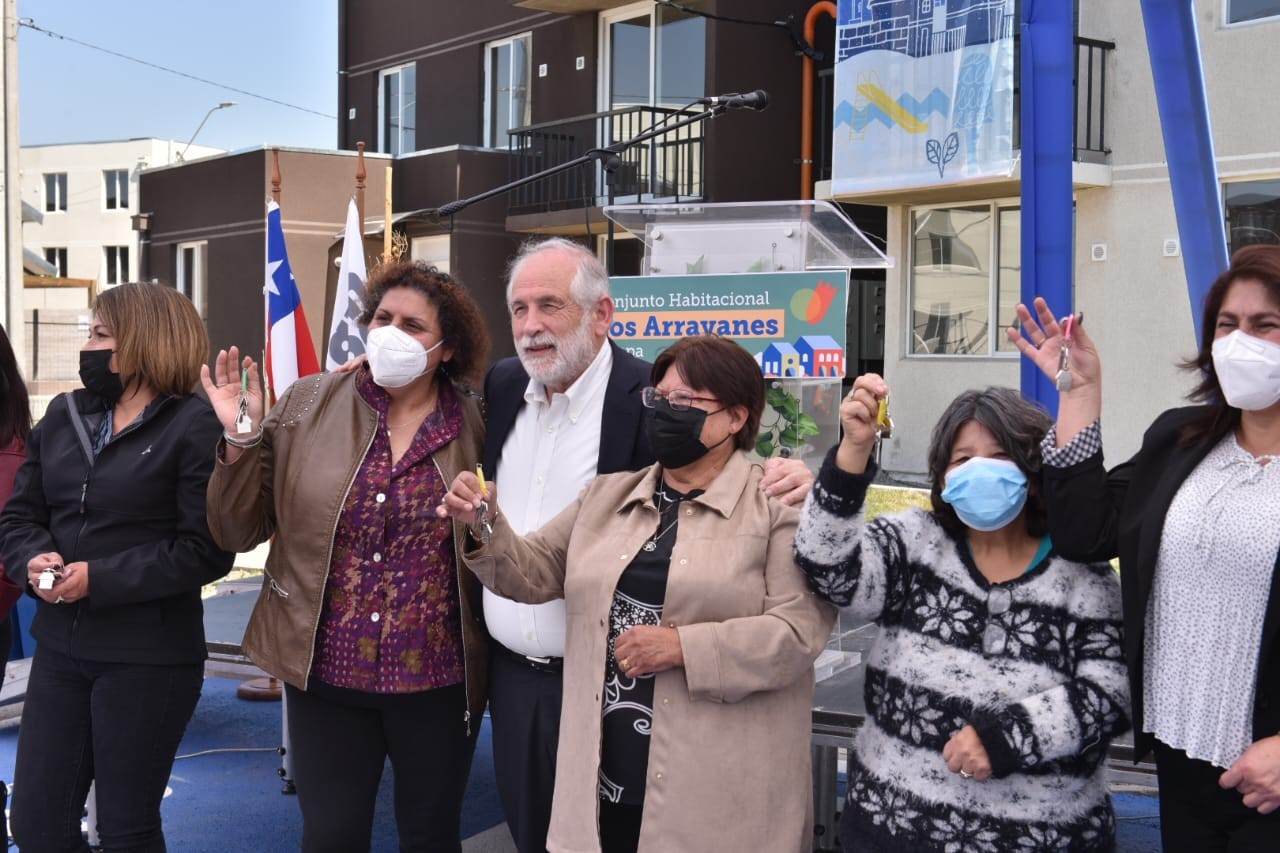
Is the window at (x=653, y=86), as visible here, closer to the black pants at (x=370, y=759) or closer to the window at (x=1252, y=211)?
the window at (x=1252, y=211)

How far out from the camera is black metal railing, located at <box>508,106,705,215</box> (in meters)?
15.7

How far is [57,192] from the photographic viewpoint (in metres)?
53.3

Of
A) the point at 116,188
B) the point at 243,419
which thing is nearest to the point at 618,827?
the point at 243,419

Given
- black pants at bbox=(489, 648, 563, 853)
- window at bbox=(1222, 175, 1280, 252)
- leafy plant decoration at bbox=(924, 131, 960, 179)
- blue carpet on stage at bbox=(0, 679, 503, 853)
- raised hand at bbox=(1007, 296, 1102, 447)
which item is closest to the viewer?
raised hand at bbox=(1007, 296, 1102, 447)

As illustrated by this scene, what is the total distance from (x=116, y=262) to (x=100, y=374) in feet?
167

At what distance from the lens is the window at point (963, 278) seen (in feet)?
43.2

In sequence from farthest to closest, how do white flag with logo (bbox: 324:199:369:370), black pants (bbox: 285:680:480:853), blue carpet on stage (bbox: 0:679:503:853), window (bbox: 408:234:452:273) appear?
window (bbox: 408:234:452:273) → white flag with logo (bbox: 324:199:369:370) → blue carpet on stage (bbox: 0:679:503:853) → black pants (bbox: 285:680:480:853)

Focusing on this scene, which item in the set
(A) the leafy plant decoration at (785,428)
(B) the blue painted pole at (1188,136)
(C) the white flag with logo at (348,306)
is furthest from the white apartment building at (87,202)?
(B) the blue painted pole at (1188,136)

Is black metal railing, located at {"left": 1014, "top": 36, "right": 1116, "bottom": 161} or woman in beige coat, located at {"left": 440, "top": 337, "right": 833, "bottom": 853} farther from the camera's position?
black metal railing, located at {"left": 1014, "top": 36, "right": 1116, "bottom": 161}

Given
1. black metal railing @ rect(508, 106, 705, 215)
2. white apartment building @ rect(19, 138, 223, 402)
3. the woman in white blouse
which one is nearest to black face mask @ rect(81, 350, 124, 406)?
the woman in white blouse

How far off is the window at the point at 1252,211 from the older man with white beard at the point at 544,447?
32.8 ft

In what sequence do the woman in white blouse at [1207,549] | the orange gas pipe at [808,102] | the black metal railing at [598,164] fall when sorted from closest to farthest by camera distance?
the woman in white blouse at [1207,549] < the orange gas pipe at [808,102] < the black metal railing at [598,164]

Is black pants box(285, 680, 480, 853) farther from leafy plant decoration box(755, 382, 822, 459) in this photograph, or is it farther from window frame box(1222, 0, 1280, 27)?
window frame box(1222, 0, 1280, 27)

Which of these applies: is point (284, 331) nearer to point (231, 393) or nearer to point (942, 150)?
point (231, 393)
